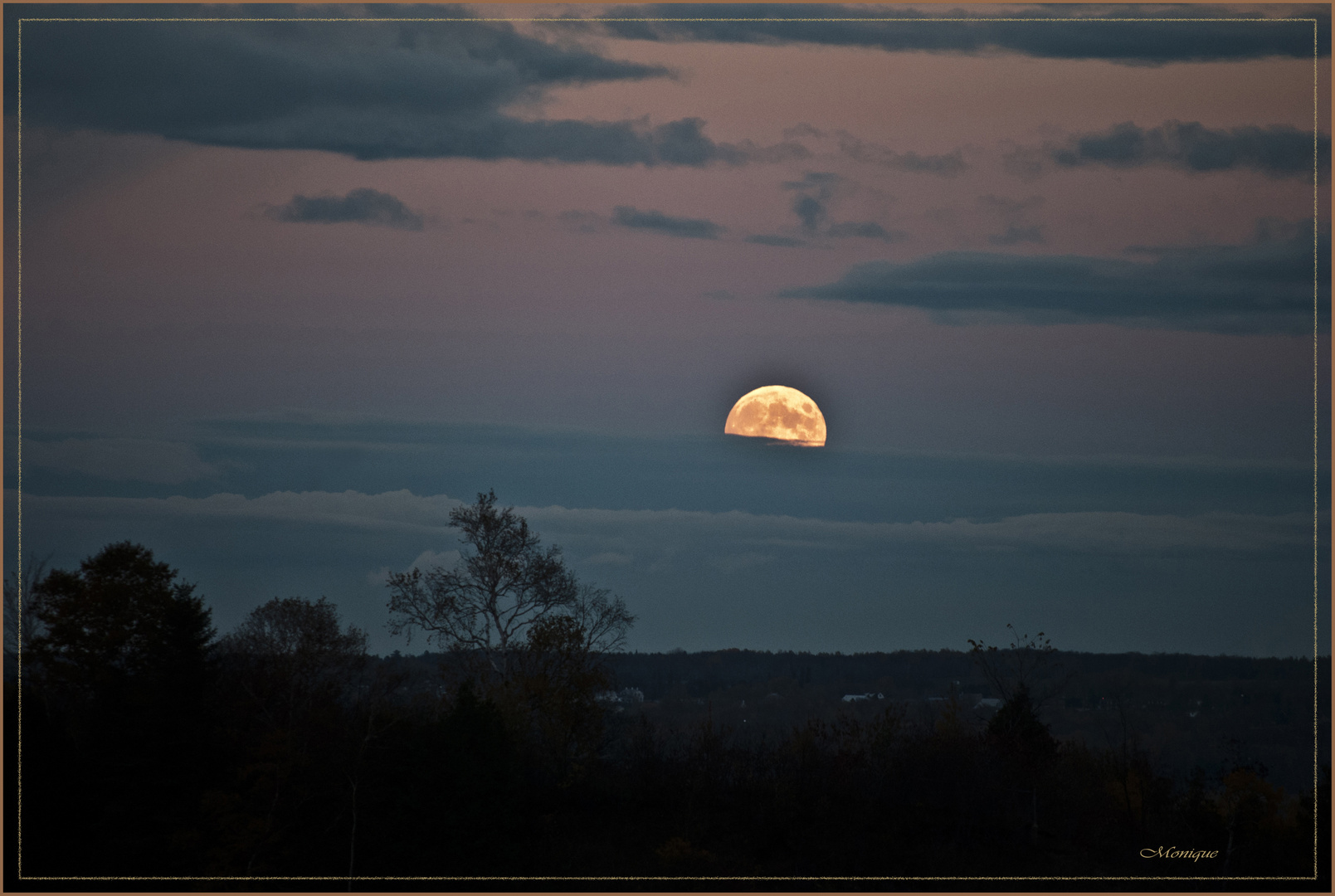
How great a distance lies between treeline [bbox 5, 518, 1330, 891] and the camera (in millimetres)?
33875

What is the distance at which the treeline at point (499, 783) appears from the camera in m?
33.9

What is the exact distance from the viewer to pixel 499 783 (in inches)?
1416

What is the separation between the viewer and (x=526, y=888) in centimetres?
3575

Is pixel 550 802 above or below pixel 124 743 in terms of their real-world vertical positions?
below
